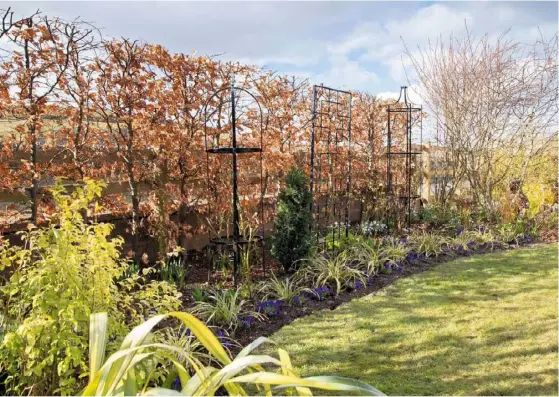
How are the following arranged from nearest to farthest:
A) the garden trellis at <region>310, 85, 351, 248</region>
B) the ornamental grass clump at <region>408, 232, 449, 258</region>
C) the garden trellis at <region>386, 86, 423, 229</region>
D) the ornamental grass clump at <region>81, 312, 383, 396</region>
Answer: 1. the ornamental grass clump at <region>81, 312, 383, 396</region>
2. the ornamental grass clump at <region>408, 232, 449, 258</region>
3. the garden trellis at <region>310, 85, 351, 248</region>
4. the garden trellis at <region>386, 86, 423, 229</region>

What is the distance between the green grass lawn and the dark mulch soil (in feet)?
0.33

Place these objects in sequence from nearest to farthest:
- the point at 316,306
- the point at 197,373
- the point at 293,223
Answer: the point at 197,373, the point at 316,306, the point at 293,223

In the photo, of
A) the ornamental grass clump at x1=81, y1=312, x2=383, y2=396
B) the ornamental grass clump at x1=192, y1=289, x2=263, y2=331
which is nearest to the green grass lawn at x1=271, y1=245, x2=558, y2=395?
the ornamental grass clump at x1=192, y1=289, x2=263, y2=331

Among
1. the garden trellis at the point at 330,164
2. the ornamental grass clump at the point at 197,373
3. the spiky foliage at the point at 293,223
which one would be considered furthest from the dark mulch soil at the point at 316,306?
the ornamental grass clump at the point at 197,373

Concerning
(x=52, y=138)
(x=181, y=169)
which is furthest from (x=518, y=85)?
(x=52, y=138)

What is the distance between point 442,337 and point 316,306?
1.11m

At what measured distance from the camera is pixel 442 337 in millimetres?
3551

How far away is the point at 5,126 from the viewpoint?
405cm

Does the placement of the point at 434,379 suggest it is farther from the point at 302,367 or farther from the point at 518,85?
the point at 518,85

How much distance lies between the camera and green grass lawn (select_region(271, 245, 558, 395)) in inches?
114

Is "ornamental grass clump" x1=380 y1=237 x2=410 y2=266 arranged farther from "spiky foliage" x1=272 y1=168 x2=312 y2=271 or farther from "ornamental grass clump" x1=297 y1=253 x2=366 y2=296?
"spiky foliage" x1=272 y1=168 x2=312 y2=271

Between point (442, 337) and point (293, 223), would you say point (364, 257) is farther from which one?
point (442, 337)

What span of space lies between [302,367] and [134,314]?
117 centimetres

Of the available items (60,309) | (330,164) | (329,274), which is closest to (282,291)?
(329,274)
